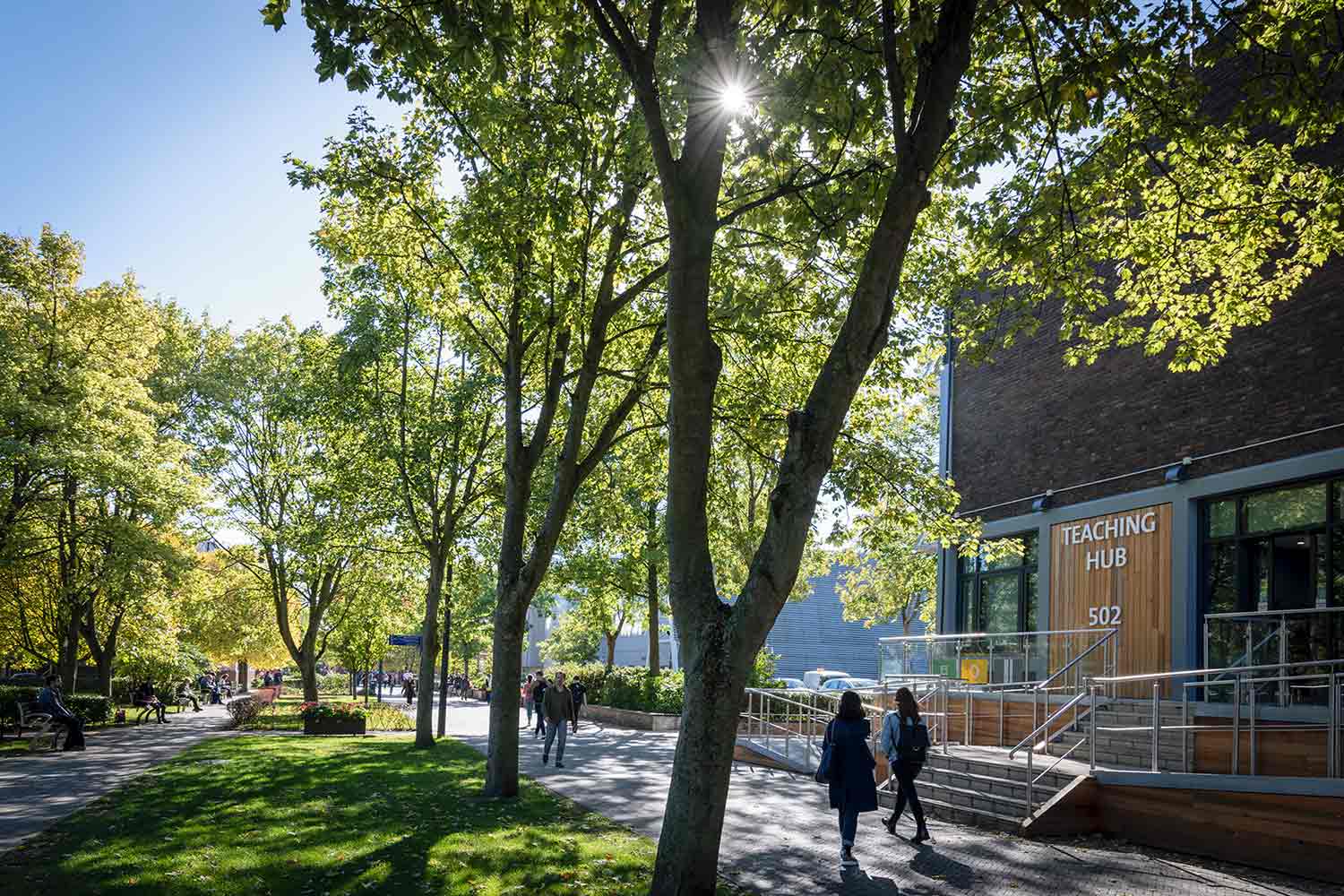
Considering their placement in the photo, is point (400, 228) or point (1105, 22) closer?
point (1105, 22)

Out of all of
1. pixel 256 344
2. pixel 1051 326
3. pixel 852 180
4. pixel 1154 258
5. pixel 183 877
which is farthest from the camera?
pixel 256 344

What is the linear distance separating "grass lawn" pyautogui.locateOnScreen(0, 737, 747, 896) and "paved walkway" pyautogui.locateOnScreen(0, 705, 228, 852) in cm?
38

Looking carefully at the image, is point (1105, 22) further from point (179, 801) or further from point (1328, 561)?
point (179, 801)

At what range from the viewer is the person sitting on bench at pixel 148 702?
31484mm

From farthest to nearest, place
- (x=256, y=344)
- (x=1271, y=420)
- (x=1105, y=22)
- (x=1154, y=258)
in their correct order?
1. (x=256, y=344)
2. (x=1271, y=420)
3. (x=1154, y=258)
4. (x=1105, y=22)

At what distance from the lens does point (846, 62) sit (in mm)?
9562

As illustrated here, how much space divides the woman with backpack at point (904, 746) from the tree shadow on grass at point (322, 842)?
125 inches

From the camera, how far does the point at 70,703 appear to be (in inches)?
1005

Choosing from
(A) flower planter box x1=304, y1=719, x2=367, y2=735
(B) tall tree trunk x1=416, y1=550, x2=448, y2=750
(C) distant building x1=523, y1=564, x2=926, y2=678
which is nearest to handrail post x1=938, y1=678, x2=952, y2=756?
(B) tall tree trunk x1=416, y1=550, x2=448, y2=750

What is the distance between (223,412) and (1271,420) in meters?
29.8

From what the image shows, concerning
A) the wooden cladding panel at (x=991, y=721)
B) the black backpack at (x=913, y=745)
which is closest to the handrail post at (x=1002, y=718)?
the wooden cladding panel at (x=991, y=721)

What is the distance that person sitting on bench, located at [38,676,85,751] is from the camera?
2027 cm

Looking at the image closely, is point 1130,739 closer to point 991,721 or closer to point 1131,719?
point 1131,719

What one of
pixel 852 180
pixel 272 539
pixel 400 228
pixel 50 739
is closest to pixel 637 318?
pixel 400 228
